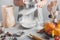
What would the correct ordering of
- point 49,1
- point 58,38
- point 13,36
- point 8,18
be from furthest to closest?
point 49,1 → point 8,18 → point 13,36 → point 58,38

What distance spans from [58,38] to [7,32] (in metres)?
0.34

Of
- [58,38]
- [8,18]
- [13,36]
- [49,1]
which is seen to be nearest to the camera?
[58,38]

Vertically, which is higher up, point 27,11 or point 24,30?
point 27,11

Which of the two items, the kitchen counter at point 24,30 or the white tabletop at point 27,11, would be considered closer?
the kitchen counter at point 24,30

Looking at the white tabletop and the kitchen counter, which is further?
the white tabletop

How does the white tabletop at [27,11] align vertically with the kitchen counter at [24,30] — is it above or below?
above

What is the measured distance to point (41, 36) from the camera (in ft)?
3.14

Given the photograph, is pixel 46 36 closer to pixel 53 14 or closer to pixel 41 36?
pixel 41 36

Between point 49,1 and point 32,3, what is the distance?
0.23 meters

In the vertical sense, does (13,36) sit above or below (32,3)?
below

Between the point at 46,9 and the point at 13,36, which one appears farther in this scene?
the point at 46,9

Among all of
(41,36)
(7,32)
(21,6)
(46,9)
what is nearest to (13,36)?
(7,32)

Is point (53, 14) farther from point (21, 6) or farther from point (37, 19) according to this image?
point (21, 6)

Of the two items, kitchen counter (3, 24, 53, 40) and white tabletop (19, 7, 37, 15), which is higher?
white tabletop (19, 7, 37, 15)
